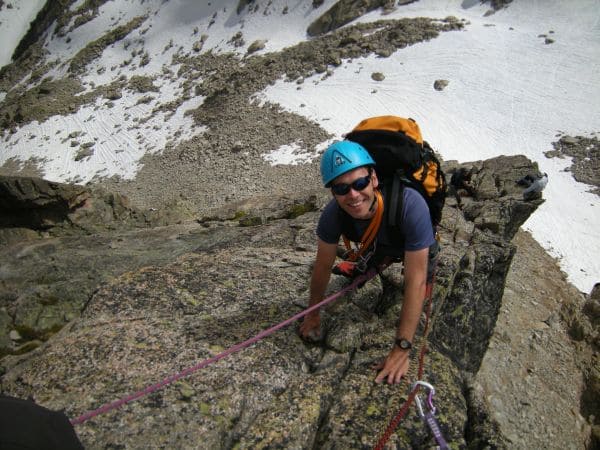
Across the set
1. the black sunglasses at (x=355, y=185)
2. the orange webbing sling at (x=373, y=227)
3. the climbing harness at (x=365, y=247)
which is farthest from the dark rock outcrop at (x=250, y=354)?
the black sunglasses at (x=355, y=185)

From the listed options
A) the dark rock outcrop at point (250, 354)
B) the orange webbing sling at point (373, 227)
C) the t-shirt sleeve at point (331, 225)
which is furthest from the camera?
the t-shirt sleeve at point (331, 225)

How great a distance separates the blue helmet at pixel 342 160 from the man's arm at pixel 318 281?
0.88 meters

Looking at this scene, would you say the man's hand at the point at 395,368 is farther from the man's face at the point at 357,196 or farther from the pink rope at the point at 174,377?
the man's face at the point at 357,196

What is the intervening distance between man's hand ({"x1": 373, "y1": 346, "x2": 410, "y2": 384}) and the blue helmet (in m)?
2.09

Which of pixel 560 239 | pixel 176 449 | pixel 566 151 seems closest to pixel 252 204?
pixel 176 449

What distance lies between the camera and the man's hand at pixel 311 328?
4.84 meters

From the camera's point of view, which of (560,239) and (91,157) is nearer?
(560,239)

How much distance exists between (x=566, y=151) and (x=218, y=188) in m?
24.1

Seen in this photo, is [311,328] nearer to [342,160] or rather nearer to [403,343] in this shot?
[403,343]

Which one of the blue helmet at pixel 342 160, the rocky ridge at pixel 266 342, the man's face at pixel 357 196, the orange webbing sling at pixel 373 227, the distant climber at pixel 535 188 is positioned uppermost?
the blue helmet at pixel 342 160

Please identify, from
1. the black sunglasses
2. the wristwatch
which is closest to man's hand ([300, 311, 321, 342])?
the wristwatch

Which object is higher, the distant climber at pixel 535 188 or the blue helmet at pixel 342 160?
the blue helmet at pixel 342 160

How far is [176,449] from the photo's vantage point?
11.4 feet

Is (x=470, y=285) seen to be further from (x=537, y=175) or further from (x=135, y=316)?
(x=537, y=175)
